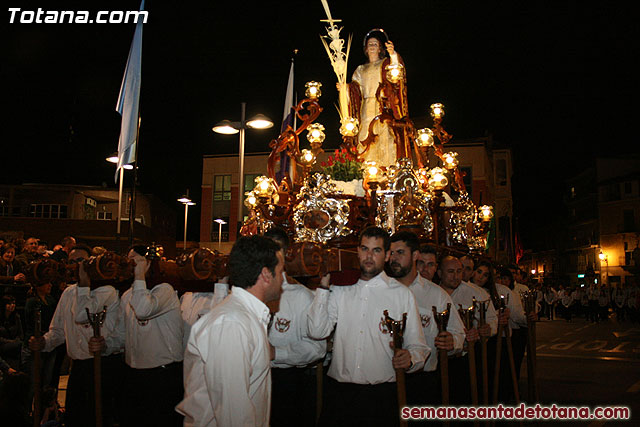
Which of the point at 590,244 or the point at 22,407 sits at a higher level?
the point at 590,244

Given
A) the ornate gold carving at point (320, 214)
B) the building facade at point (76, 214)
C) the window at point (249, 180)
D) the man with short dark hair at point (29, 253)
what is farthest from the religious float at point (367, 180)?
the window at point (249, 180)

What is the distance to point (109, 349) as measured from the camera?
235 inches

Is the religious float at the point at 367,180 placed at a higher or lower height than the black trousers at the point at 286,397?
higher

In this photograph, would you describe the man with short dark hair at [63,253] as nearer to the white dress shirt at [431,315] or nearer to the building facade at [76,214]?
the white dress shirt at [431,315]

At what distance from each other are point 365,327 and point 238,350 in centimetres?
192

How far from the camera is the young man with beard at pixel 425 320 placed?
5.19 metres

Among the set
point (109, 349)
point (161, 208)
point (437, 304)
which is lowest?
point (109, 349)

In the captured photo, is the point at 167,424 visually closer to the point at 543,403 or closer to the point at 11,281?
the point at 11,281

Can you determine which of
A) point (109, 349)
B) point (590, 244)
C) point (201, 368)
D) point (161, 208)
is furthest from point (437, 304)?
point (590, 244)

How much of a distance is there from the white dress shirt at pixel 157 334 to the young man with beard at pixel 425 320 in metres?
2.25

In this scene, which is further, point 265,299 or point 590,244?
point 590,244

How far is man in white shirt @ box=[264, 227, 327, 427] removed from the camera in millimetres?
4988

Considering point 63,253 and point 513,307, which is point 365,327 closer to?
point 513,307

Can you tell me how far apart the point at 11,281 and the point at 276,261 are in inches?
262
